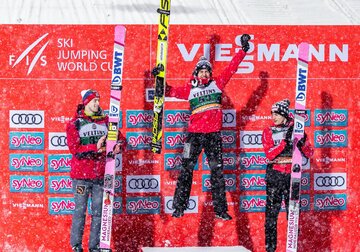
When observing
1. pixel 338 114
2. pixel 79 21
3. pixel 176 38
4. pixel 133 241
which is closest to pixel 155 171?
pixel 133 241

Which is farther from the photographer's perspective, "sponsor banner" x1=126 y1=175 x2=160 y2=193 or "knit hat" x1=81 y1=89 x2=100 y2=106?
"sponsor banner" x1=126 y1=175 x2=160 y2=193

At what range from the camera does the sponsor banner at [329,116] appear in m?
9.61

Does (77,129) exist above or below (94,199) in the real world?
above

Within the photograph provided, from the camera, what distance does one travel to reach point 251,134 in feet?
31.2

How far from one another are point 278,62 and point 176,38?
1.21 meters

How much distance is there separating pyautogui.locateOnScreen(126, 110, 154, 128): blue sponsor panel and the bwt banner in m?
0.01

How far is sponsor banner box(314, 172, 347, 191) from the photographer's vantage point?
9672mm

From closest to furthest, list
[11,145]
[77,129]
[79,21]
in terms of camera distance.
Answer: [77,129]
[11,145]
[79,21]

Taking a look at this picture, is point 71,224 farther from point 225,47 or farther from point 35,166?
point 225,47

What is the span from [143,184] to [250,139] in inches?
52.3

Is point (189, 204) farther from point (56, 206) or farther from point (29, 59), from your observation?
point (29, 59)

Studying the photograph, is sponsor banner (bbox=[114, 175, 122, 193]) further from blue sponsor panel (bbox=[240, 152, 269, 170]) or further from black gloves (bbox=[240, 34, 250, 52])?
black gloves (bbox=[240, 34, 250, 52])

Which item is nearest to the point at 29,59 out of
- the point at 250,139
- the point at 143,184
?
the point at 143,184

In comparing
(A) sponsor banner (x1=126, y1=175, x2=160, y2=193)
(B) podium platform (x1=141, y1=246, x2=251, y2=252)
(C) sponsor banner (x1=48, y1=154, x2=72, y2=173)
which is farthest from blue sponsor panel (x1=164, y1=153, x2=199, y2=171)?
(C) sponsor banner (x1=48, y1=154, x2=72, y2=173)
